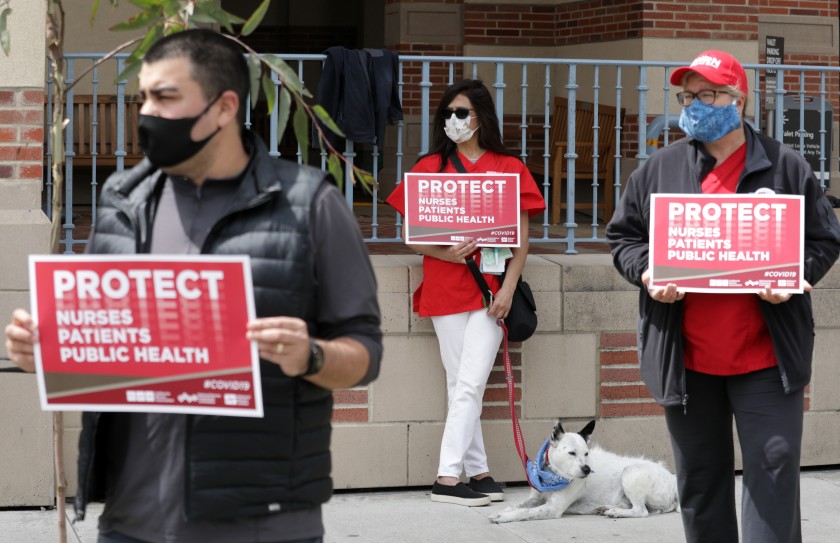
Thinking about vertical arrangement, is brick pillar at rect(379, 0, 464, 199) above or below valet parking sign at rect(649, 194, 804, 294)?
above

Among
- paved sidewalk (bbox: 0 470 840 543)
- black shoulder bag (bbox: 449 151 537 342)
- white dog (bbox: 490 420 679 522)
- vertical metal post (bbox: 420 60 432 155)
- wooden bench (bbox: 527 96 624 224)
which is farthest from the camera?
wooden bench (bbox: 527 96 624 224)

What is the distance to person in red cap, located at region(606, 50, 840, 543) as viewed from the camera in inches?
171

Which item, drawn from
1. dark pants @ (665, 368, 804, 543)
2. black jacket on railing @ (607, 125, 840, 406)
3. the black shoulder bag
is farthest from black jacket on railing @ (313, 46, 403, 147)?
dark pants @ (665, 368, 804, 543)

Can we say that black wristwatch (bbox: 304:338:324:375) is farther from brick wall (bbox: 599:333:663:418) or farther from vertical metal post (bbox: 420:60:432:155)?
brick wall (bbox: 599:333:663:418)

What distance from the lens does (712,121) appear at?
441 cm

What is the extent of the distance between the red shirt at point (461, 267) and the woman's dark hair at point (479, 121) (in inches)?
1.6

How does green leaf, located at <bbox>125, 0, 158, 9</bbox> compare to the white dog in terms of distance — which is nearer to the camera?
green leaf, located at <bbox>125, 0, 158, 9</bbox>

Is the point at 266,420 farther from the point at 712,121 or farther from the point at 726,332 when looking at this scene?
the point at 712,121

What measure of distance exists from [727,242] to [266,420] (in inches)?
84.9

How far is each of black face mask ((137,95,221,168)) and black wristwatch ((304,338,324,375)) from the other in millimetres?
512

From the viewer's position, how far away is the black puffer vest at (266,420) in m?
2.78

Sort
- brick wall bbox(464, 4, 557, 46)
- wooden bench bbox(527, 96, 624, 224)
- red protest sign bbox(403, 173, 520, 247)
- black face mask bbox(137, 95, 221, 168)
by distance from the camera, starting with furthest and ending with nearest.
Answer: brick wall bbox(464, 4, 557, 46), wooden bench bbox(527, 96, 624, 224), red protest sign bbox(403, 173, 520, 247), black face mask bbox(137, 95, 221, 168)

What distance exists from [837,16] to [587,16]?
7.72 feet

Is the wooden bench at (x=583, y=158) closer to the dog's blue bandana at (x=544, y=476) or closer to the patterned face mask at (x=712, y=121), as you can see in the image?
the dog's blue bandana at (x=544, y=476)
